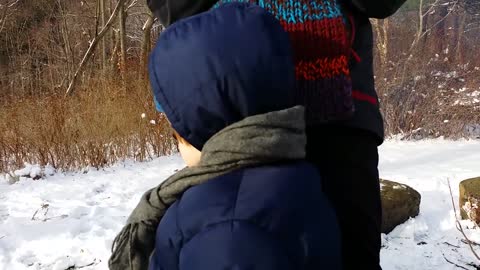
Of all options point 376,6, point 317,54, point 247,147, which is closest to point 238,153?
point 247,147

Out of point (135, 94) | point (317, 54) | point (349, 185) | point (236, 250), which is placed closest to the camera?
point (236, 250)

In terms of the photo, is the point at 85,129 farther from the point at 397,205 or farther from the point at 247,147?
the point at 247,147

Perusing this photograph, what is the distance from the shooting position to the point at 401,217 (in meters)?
3.80

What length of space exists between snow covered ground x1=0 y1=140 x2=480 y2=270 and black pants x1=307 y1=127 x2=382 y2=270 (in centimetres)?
221

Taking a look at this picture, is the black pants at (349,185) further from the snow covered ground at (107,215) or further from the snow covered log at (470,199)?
the snow covered log at (470,199)

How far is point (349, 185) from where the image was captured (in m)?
1.13

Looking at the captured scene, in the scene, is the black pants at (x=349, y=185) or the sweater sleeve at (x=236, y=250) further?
the black pants at (x=349, y=185)

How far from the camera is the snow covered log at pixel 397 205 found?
3.73 m

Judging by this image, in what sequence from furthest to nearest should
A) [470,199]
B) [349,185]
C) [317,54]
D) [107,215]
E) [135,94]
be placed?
[135,94]
[107,215]
[470,199]
[349,185]
[317,54]

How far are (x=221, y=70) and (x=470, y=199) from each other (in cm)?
337

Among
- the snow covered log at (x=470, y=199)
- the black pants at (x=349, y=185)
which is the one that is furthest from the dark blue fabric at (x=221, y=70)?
the snow covered log at (x=470, y=199)

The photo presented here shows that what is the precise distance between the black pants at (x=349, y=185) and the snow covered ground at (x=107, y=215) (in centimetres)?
221

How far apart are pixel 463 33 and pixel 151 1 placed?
1392 cm

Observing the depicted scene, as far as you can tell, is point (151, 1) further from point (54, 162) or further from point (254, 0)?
point (54, 162)
